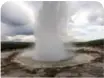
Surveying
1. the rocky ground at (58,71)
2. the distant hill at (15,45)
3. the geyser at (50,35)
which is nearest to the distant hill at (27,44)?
the distant hill at (15,45)

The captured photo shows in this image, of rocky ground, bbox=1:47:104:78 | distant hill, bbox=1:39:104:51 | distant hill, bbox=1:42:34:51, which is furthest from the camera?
distant hill, bbox=1:39:104:51

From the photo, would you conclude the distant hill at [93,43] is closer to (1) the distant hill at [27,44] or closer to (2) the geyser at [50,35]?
(1) the distant hill at [27,44]

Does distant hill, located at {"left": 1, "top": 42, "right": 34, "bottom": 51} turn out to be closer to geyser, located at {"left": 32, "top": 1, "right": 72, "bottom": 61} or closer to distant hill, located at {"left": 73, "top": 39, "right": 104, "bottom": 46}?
geyser, located at {"left": 32, "top": 1, "right": 72, "bottom": 61}

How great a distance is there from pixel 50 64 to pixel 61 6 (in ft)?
4.26

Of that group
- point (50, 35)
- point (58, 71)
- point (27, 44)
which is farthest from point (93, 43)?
point (58, 71)

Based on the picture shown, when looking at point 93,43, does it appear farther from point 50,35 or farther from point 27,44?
point 27,44

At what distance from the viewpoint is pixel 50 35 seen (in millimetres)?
5723

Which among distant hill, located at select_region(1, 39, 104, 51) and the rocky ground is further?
distant hill, located at select_region(1, 39, 104, 51)

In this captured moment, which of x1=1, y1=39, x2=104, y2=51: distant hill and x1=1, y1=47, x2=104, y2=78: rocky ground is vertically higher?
x1=1, y1=39, x2=104, y2=51: distant hill

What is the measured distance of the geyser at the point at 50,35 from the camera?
5527mm

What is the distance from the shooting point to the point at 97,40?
5598 mm

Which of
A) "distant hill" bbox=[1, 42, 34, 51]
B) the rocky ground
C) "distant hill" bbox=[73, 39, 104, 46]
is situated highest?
"distant hill" bbox=[1, 42, 34, 51]

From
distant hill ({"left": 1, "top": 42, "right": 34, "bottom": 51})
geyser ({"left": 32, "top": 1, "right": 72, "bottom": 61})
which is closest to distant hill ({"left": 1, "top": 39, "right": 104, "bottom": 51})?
distant hill ({"left": 1, "top": 42, "right": 34, "bottom": 51})

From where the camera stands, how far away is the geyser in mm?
5527
